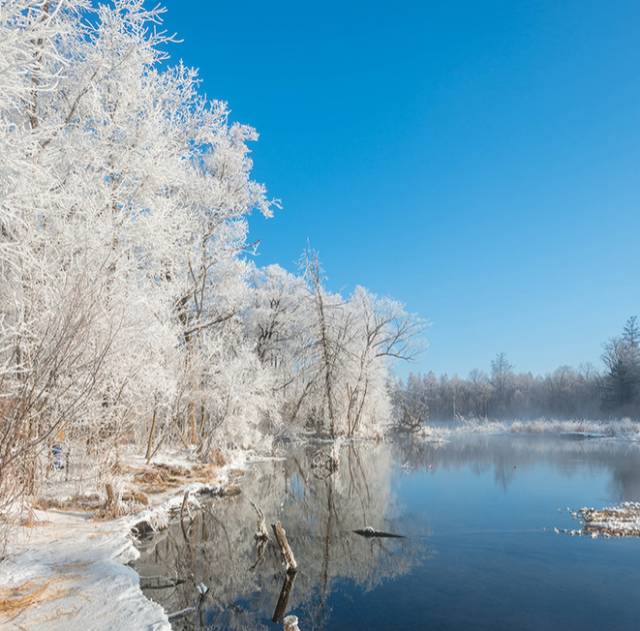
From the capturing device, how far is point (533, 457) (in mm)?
22828

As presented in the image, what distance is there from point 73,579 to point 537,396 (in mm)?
85114

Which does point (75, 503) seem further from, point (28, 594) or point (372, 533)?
point (372, 533)

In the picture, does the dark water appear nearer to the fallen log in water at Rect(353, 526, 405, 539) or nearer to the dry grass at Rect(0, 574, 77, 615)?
the fallen log in water at Rect(353, 526, 405, 539)

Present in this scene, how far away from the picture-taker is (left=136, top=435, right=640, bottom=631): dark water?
6645 millimetres

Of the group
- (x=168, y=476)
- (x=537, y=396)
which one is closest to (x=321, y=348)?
(x=168, y=476)

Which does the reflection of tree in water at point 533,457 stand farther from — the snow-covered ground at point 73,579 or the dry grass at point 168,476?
the snow-covered ground at point 73,579

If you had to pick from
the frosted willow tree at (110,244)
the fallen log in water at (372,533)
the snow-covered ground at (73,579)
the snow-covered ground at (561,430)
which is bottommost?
the fallen log in water at (372,533)

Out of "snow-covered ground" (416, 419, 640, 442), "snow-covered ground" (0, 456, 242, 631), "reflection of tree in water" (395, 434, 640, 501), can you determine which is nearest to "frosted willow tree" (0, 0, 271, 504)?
"snow-covered ground" (0, 456, 242, 631)

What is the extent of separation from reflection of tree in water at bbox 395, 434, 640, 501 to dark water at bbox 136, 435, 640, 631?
89cm

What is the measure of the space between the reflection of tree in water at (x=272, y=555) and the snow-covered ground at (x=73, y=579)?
607mm

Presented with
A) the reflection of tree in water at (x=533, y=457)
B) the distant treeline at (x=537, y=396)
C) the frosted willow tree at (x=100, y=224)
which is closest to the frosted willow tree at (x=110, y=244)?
the frosted willow tree at (x=100, y=224)

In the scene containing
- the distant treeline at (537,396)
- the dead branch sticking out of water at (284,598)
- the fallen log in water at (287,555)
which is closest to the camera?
the dead branch sticking out of water at (284,598)

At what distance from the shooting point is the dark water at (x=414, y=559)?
21.8ft

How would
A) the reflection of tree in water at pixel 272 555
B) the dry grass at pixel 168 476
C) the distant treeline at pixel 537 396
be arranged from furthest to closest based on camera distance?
the distant treeline at pixel 537 396, the dry grass at pixel 168 476, the reflection of tree in water at pixel 272 555
